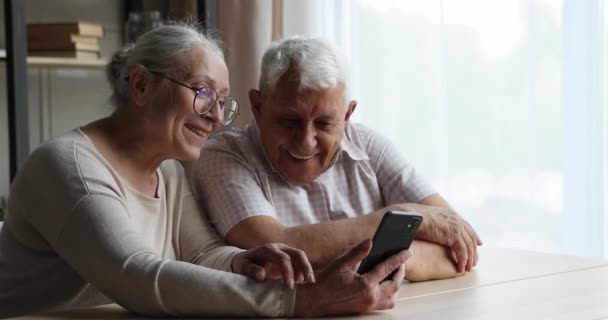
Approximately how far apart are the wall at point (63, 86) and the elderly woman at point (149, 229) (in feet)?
6.14

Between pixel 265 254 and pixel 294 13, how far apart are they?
2.03m

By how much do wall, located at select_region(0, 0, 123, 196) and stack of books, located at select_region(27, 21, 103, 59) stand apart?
0.18 m

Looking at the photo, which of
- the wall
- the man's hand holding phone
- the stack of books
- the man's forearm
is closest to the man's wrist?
the man's hand holding phone

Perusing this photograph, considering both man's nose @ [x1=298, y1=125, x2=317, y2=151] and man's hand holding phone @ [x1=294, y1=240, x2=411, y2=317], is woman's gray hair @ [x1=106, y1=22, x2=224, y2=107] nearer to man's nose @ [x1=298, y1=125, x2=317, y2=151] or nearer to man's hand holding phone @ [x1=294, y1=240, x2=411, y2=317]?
man's nose @ [x1=298, y1=125, x2=317, y2=151]

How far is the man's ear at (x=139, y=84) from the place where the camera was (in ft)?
6.15

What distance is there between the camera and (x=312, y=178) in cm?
220

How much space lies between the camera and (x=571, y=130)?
9.00 feet

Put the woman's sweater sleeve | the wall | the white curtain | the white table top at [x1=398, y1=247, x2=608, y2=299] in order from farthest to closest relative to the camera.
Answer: the wall
the white curtain
the white table top at [x1=398, y1=247, x2=608, y2=299]
the woman's sweater sleeve

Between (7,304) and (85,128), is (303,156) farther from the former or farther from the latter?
(7,304)

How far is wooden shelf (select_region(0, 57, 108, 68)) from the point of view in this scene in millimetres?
3387

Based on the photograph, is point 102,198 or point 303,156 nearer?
point 102,198

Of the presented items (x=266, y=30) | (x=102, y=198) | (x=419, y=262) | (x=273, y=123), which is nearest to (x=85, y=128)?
(x=102, y=198)

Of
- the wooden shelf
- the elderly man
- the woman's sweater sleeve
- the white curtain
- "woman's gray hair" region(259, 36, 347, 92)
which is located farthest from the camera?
the wooden shelf

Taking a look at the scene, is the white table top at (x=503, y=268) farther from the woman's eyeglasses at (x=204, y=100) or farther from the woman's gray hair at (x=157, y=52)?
the woman's gray hair at (x=157, y=52)
